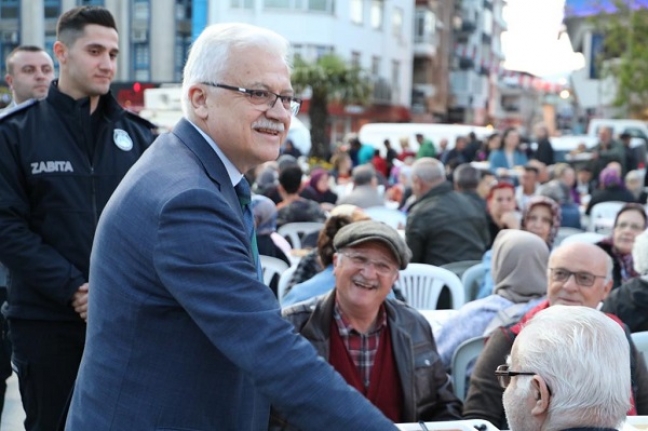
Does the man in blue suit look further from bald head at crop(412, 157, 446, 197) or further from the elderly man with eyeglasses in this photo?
bald head at crop(412, 157, 446, 197)

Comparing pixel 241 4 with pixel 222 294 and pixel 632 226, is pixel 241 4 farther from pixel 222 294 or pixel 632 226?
pixel 222 294

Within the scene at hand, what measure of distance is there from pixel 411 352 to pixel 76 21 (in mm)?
1789

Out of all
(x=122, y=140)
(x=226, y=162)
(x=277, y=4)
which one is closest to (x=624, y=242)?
(x=122, y=140)

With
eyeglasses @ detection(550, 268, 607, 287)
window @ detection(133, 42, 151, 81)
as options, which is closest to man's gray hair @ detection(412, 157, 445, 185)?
eyeglasses @ detection(550, 268, 607, 287)

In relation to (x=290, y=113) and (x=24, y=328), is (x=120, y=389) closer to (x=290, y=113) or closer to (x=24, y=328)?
(x=290, y=113)

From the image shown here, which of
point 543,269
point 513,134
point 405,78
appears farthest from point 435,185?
point 405,78

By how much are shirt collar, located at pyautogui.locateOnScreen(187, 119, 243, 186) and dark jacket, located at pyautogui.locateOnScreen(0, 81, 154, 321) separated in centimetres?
129

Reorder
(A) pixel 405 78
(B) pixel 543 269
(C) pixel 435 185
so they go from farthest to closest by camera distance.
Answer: (A) pixel 405 78 < (C) pixel 435 185 < (B) pixel 543 269

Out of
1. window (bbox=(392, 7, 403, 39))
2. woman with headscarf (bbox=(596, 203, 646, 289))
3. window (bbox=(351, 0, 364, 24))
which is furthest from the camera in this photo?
window (bbox=(392, 7, 403, 39))

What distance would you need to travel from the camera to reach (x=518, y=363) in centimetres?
229

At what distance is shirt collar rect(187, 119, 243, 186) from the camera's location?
2156 millimetres

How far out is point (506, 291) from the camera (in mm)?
4668

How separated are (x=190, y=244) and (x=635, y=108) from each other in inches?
1095

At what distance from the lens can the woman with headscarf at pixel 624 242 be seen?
6.22 m
